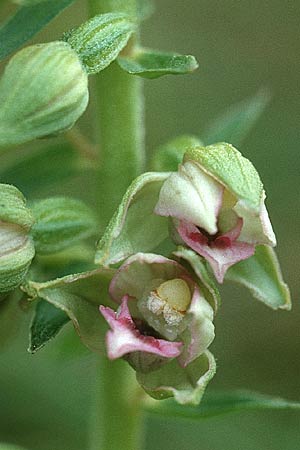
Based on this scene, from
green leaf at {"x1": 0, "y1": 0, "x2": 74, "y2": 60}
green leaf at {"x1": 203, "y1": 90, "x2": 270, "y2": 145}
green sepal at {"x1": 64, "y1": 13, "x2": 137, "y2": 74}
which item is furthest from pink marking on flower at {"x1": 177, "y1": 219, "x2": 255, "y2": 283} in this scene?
green leaf at {"x1": 203, "y1": 90, "x2": 270, "y2": 145}

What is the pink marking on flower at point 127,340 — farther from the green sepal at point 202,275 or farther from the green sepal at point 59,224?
the green sepal at point 59,224

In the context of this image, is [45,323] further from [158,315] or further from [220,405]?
[220,405]

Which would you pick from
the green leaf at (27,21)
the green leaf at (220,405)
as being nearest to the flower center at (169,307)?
the green leaf at (220,405)

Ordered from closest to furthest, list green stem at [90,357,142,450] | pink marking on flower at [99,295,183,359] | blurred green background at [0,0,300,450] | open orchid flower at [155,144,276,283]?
pink marking on flower at [99,295,183,359] < open orchid flower at [155,144,276,283] < green stem at [90,357,142,450] < blurred green background at [0,0,300,450]

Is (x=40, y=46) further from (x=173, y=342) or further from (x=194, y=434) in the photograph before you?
(x=194, y=434)

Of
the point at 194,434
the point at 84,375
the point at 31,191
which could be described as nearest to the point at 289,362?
the point at 194,434

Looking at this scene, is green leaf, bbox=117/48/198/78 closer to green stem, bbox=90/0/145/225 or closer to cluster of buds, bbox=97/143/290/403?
green stem, bbox=90/0/145/225

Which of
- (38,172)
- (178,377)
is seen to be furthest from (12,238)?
(38,172)
